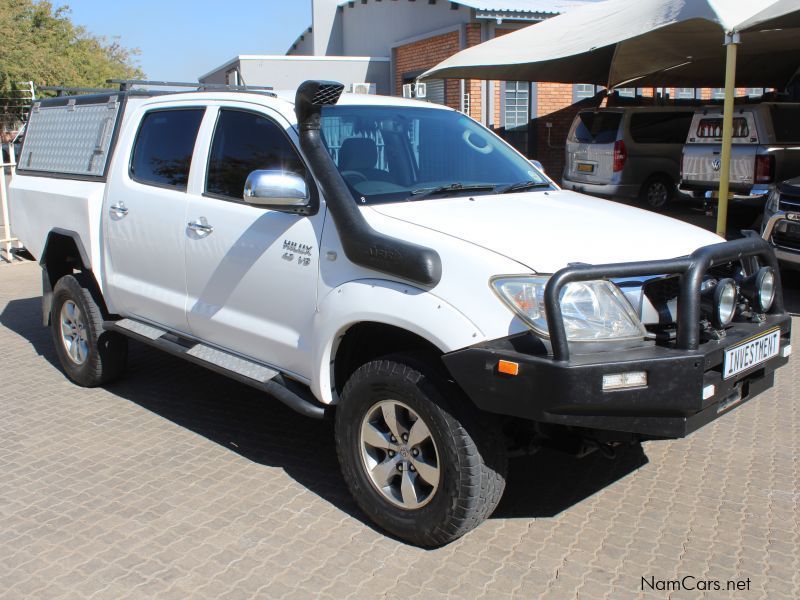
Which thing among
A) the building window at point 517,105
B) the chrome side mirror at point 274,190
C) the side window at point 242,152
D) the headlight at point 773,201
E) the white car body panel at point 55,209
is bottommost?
the headlight at point 773,201

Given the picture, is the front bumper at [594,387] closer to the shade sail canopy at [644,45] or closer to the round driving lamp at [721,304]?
the round driving lamp at [721,304]

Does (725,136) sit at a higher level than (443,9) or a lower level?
lower

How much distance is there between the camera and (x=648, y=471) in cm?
442

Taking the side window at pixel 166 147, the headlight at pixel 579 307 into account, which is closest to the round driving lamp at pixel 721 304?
the headlight at pixel 579 307

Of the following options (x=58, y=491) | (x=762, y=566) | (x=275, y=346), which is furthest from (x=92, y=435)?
(x=762, y=566)

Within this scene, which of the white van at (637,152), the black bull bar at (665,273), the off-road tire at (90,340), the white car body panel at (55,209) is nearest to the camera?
the black bull bar at (665,273)

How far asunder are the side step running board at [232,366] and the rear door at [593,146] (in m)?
11.1

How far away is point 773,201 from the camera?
27.5 feet

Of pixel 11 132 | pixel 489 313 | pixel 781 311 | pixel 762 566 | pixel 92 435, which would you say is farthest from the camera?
pixel 11 132

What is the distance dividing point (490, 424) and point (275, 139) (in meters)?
1.91

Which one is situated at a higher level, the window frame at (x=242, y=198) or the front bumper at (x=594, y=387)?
the window frame at (x=242, y=198)

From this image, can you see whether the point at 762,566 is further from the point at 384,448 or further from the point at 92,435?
the point at 92,435

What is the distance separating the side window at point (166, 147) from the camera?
4.86 metres

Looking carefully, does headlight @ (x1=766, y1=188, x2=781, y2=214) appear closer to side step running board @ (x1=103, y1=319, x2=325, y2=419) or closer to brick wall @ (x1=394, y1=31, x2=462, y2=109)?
side step running board @ (x1=103, y1=319, x2=325, y2=419)
